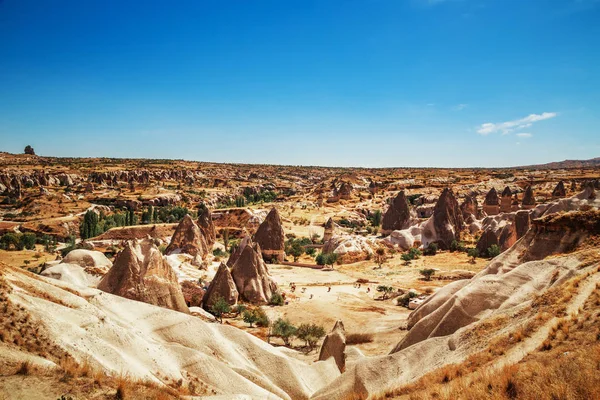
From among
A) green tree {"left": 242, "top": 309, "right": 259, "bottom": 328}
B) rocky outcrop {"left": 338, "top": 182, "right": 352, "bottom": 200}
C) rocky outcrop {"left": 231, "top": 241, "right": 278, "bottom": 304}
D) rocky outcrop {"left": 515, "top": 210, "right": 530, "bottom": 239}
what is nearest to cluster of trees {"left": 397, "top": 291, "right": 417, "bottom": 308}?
rocky outcrop {"left": 231, "top": 241, "right": 278, "bottom": 304}

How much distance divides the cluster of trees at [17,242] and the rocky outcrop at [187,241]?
27.3 meters

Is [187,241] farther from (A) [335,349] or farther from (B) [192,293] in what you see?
(A) [335,349]

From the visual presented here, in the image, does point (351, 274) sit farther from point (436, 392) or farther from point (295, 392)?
point (436, 392)

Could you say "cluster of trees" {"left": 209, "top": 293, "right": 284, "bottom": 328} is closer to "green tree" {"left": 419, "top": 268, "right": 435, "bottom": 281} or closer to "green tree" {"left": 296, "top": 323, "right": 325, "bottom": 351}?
"green tree" {"left": 296, "top": 323, "right": 325, "bottom": 351}

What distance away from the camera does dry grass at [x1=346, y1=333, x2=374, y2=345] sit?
23.4 meters

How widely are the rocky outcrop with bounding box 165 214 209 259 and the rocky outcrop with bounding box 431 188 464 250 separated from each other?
113ft

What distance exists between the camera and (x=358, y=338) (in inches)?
930

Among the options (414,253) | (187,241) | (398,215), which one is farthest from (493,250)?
(187,241)

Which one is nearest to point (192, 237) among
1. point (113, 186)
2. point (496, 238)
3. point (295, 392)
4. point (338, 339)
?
point (338, 339)

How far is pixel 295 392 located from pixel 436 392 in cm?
709

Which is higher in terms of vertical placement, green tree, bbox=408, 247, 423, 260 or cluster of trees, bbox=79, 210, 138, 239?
cluster of trees, bbox=79, 210, 138, 239

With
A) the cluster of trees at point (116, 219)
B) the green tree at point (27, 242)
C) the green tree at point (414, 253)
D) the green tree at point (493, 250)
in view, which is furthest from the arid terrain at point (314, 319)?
the cluster of trees at point (116, 219)

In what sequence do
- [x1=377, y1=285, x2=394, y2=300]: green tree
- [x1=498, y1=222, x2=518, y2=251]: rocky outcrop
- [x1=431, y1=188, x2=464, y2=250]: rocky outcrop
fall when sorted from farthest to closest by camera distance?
[x1=431, y1=188, x2=464, y2=250]: rocky outcrop < [x1=498, y1=222, x2=518, y2=251]: rocky outcrop < [x1=377, y1=285, x2=394, y2=300]: green tree

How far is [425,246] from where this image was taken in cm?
5469
